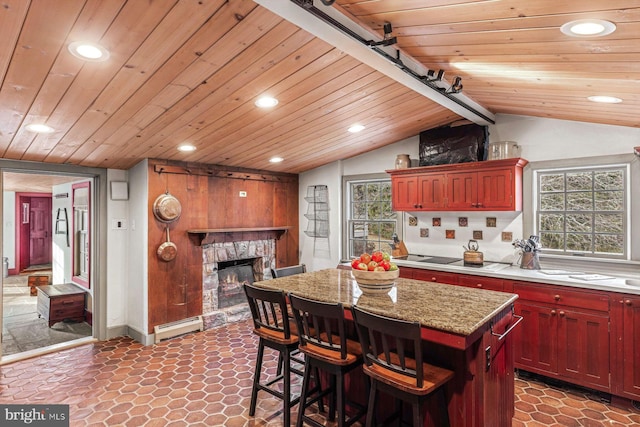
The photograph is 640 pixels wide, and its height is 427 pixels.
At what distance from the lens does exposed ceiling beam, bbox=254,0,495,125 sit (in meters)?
1.85

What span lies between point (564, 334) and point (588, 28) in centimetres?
259

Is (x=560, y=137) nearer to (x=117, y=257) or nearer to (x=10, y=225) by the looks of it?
(x=117, y=257)

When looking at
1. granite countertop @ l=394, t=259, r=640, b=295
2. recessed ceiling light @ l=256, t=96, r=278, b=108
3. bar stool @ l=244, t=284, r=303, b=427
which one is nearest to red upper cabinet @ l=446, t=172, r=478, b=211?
granite countertop @ l=394, t=259, r=640, b=295

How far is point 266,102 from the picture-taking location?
9.62ft

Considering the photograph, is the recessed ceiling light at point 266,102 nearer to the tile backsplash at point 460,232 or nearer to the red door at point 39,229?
the tile backsplash at point 460,232

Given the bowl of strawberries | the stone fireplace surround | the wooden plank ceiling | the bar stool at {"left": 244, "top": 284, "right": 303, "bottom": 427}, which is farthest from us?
the stone fireplace surround

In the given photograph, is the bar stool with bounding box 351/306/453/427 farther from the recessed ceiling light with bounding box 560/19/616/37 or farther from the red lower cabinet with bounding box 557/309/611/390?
the red lower cabinet with bounding box 557/309/611/390

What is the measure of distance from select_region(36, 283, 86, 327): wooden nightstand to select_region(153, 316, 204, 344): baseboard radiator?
1.65m

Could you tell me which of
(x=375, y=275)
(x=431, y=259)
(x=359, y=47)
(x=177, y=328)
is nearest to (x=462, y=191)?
(x=431, y=259)

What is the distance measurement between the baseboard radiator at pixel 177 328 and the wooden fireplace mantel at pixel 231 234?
996 millimetres

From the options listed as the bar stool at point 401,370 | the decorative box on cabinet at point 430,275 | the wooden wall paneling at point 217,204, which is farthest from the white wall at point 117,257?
the bar stool at point 401,370

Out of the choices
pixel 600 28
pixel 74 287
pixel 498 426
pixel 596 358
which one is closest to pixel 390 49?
pixel 600 28

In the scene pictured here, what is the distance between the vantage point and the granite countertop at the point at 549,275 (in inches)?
115

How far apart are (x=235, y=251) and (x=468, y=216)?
3.20 metres
